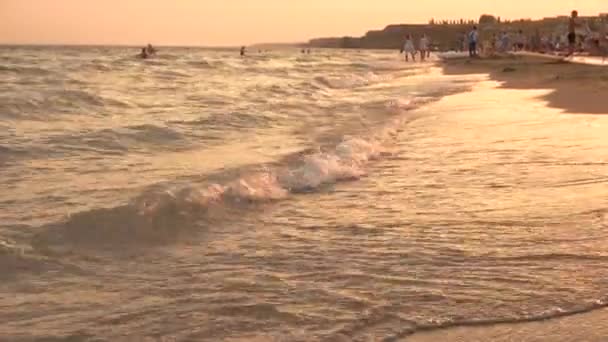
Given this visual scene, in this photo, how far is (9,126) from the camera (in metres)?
12.9

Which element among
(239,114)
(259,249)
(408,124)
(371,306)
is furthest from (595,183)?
(239,114)

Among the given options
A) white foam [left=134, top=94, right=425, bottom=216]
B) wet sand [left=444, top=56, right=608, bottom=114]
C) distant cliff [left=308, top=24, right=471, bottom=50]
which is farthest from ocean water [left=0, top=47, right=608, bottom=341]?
distant cliff [left=308, top=24, right=471, bottom=50]

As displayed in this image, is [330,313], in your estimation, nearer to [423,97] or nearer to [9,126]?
[9,126]

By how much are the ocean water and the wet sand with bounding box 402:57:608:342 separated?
0.11 meters

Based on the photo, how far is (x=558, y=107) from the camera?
14172mm

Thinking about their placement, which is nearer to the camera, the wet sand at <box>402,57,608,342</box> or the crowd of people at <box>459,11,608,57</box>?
the wet sand at <box>402,57,608,342</box>

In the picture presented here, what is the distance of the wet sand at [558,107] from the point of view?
3484 mm

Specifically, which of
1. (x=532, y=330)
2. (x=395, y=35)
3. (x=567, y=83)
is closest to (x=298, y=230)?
(x=532, y=330)

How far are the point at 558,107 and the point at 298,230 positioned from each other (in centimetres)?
954

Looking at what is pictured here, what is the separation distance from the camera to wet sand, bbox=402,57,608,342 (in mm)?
3484

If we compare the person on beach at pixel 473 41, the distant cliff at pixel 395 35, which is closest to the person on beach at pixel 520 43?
the person on beach at pixel 473 41

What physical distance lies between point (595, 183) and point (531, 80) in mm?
17530

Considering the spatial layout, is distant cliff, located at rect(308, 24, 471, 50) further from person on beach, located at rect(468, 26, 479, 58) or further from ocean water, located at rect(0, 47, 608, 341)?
ocean water, located at rect(0, 47, 608, 341)

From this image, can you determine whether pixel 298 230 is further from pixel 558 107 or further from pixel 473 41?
pixel 473 41
